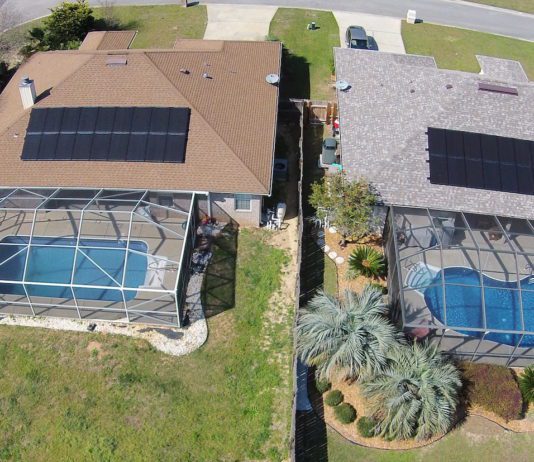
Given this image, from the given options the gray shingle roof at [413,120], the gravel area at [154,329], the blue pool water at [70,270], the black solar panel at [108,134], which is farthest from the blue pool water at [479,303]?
the black solar panel at [108,134]

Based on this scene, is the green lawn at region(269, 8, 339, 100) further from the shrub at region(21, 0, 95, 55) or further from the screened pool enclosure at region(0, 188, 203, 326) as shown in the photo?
the screened pool enclosure at region(0, 188, 203, 326)

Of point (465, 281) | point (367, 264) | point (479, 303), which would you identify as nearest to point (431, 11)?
point (367, 264)

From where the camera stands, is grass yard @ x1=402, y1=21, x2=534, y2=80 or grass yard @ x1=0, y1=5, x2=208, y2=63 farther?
grass yard @ x1=0, y1=5, x2=208, y2=63

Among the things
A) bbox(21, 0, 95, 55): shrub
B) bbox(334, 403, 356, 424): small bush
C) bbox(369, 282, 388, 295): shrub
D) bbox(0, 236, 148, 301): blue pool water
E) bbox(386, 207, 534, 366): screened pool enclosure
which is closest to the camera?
bbox(334, 403, 356, 424): small bush

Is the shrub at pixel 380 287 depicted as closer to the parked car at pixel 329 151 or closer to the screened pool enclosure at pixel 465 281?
the screened pool enclosure at pixel 465 281

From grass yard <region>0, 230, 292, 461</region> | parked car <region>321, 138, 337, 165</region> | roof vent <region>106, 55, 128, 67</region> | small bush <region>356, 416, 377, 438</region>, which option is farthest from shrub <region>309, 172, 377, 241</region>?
roof vent <region>106, 55, 128, 67</region>

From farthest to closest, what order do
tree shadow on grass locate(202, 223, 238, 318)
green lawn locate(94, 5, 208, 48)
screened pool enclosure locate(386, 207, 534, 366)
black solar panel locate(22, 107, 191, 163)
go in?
green lawn locate(94, 5, 208, 48) → black solar panel locate(22, 107, 191, 163) → tree shadow on grass locate(202, 223, 238, 318) → screened pool enclosure locate(386, 207, 534, 366)

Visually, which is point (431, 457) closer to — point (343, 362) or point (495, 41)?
point (343, 362)
